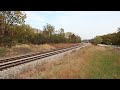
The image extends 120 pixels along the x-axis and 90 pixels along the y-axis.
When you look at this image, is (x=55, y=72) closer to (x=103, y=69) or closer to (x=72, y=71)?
(x=72, y=71)

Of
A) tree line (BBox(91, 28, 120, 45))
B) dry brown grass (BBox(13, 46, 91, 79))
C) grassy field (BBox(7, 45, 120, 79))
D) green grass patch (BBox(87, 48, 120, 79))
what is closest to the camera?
dry brown grass (BBox(13, 46, 91, 79))

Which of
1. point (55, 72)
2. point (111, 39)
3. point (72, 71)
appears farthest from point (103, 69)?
point (111, 39)

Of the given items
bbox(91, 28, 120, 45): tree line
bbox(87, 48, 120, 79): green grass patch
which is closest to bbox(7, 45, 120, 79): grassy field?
bbox(87, 48, 120, 79): green grass patch

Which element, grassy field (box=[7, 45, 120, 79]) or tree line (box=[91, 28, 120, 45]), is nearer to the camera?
grassy field (box=[7, 45, 120, 79])

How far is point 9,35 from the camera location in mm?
24359

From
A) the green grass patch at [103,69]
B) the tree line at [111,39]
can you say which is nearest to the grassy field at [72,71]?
the green grass patch at [103,69]

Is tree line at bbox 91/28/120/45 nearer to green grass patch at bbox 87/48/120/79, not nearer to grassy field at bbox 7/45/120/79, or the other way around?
green grass patch at bbox 87/48/120/79

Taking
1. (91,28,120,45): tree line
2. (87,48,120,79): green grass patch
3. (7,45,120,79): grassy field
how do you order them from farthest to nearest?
1. (91,28,120,45): tree line
2. (87,48,120,79): green grass patch
3. (7,45,120,79): grassy field

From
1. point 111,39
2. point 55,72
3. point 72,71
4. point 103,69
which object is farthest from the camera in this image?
point 111,39
